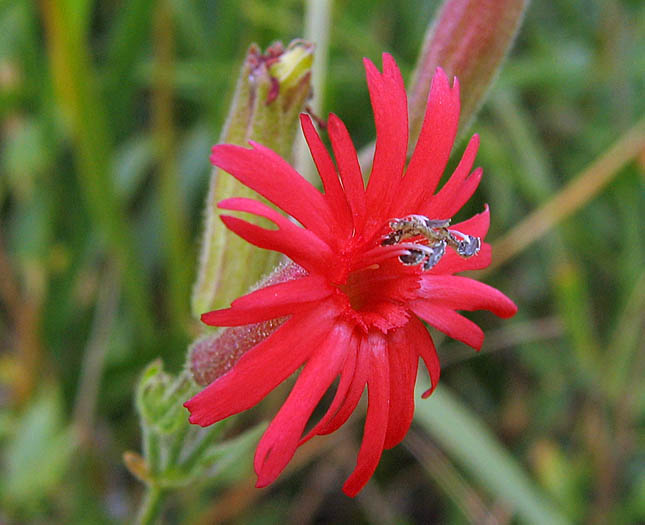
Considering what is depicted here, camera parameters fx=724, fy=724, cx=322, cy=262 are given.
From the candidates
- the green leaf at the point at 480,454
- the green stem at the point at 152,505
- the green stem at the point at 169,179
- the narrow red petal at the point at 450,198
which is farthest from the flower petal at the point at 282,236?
the green stem at the point at 169,179

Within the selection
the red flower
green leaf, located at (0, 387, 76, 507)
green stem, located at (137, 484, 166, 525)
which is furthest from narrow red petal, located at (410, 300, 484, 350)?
green leaf, located at (0, 387, 76, 507)

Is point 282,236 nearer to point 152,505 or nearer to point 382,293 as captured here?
point 382,293

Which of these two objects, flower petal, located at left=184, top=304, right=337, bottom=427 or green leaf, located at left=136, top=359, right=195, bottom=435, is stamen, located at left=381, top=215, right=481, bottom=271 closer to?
flower petal, located at left=184, top=304, right=337, bottom=427

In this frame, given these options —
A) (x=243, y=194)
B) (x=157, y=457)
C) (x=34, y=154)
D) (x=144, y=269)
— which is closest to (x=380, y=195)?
(x=243, y=194)

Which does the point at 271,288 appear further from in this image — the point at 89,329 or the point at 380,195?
the point at 89,329

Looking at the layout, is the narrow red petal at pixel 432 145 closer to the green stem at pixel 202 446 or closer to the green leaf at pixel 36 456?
the green stem at pixel 202 446

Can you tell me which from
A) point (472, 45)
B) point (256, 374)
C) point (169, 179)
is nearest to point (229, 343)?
point (256, 374)

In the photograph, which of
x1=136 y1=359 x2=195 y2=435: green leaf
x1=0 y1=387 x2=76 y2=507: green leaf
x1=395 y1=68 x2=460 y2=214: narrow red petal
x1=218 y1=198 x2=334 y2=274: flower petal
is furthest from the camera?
x1=0 y1=387 x2=76 y2=507: green leaf

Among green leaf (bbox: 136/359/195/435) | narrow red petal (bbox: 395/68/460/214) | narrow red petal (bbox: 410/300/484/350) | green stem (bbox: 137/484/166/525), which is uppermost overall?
narrow red petal (bbox: 395/68/460/214)
